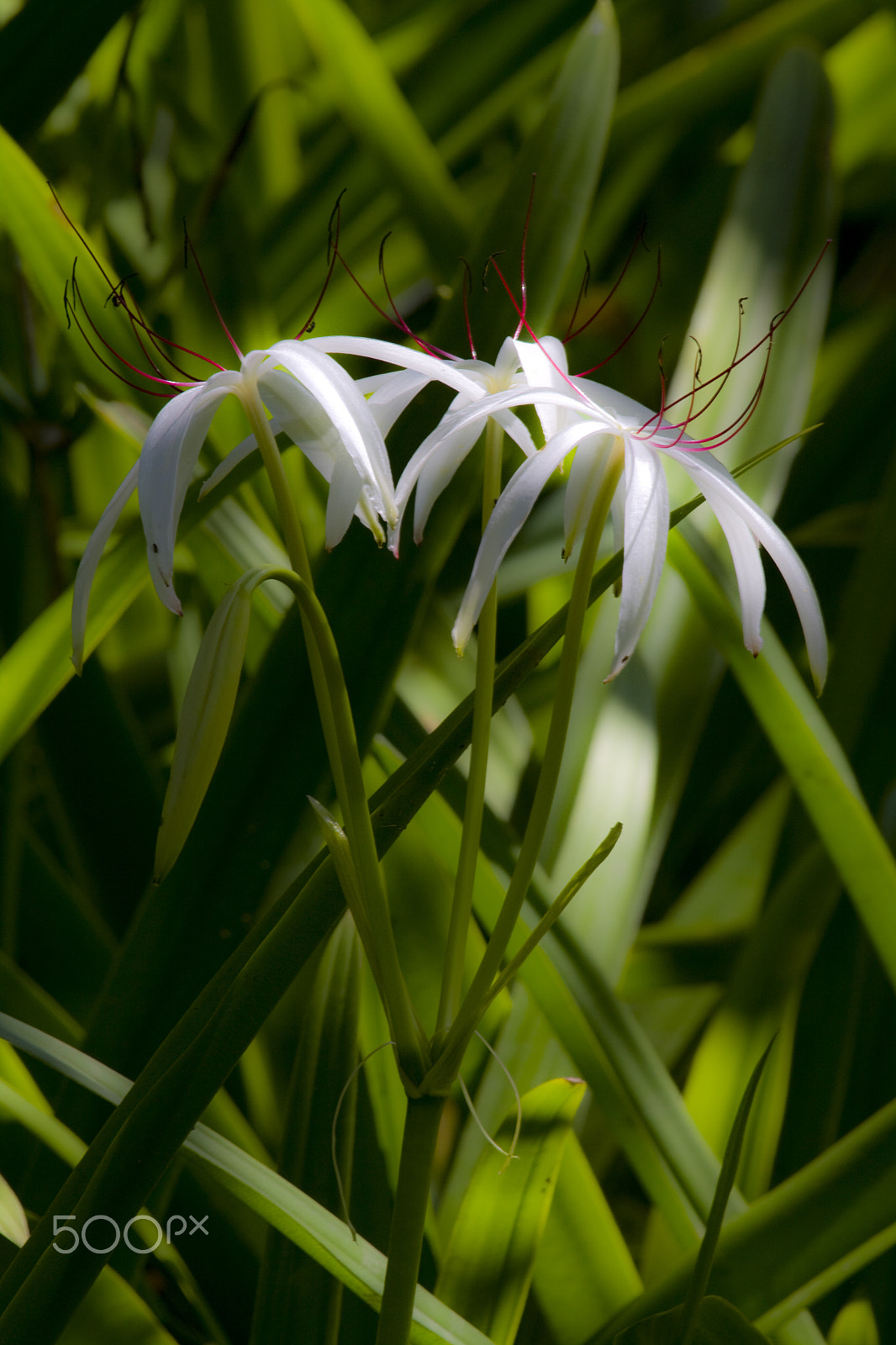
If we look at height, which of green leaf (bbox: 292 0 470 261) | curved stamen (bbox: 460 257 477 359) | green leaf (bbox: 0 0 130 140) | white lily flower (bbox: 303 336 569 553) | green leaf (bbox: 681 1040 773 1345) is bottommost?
green leaf (bbox: 681 1040 773 1345)

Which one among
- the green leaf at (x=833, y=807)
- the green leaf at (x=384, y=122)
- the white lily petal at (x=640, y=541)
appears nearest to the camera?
the white lily petal at (x=640, y=541)

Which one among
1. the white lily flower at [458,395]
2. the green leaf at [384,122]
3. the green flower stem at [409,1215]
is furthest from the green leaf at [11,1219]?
the green leaf at [384,122]

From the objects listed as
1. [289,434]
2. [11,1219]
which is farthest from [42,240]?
[11,1219]

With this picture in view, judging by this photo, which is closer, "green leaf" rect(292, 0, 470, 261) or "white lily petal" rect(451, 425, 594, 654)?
"white lily petal" rect(451, 425, 594, 654)

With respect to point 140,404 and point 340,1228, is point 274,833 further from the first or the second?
point 140,404

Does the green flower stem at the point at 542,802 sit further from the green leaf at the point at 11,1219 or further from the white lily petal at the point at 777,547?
the green leaf at the point at 11,1219

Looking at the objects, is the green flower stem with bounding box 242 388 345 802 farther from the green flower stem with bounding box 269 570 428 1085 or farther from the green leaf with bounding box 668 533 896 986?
the green leaf with bounding box 668 533 896 986

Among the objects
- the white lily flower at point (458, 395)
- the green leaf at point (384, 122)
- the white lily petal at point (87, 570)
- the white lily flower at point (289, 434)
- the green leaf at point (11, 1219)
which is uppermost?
the green leaf at point (384, 122)

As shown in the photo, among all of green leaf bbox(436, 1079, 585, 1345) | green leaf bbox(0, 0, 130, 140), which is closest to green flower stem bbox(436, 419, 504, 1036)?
green leaf bbox(436, 1079, 585, 1345)

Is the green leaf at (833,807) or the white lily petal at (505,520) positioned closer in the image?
the white lily petal at (505,520)
